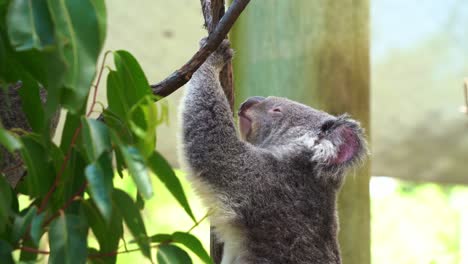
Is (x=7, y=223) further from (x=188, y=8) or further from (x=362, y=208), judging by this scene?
(x=188, y=8)

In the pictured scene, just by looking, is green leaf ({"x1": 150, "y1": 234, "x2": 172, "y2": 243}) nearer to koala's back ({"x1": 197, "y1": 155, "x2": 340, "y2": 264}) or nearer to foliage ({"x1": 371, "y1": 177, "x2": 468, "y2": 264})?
koala's back ({"x1": 197, "y1": 155, "x2": 340, "y2": 264})

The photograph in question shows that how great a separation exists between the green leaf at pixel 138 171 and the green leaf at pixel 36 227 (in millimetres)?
196

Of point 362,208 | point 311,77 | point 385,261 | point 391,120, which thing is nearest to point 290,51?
point 311,77

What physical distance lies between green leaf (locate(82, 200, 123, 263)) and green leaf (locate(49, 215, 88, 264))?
0.30 feet

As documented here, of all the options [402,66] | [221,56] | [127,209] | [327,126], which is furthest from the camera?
[402,66]

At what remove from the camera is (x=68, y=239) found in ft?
4.77

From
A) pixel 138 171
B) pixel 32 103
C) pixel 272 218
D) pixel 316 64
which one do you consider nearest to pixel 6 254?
pixel 138 171

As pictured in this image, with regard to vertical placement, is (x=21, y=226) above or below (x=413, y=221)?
above

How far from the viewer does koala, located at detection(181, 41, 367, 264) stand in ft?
8.89

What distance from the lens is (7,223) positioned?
158 cm

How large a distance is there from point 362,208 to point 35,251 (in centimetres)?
227

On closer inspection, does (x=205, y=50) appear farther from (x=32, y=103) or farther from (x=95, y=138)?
(x=95, y=138)

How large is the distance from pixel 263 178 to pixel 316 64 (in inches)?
35.4

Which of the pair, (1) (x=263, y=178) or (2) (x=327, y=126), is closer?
(1) (x=263, y=178)
